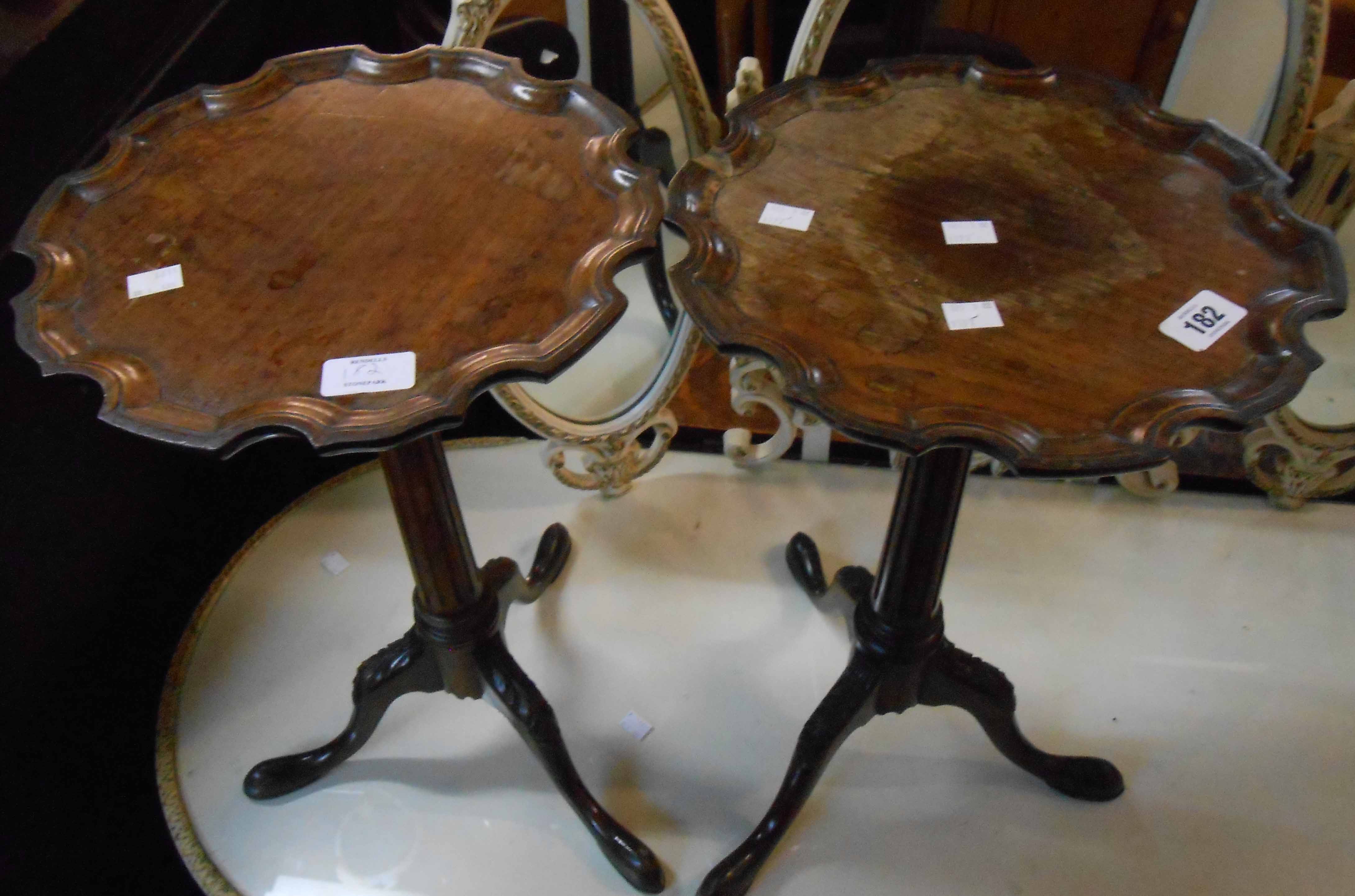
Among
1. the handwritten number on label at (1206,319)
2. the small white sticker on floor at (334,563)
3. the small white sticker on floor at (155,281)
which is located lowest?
the small white sticker on floor at (334,563)

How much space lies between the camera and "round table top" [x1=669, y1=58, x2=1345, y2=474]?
30.0 inches

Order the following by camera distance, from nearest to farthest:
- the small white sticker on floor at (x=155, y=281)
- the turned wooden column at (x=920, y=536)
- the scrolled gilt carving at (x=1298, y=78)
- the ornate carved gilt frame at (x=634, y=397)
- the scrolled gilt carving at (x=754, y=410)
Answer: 1. the small white sticker on floor at (x=155, y=281)
2. the turned wooden column at (x=920, y=536)
3. the scrolled gilt carving at (x=1298, y=78)
4. the ornate carved gilt frame at (x=634, y=397)
5. the scrolled gilt carving at (x=754, y=410)

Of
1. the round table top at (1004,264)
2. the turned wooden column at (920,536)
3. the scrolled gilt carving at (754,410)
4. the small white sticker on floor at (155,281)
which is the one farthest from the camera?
the scrolled gilt carving at (754,410)

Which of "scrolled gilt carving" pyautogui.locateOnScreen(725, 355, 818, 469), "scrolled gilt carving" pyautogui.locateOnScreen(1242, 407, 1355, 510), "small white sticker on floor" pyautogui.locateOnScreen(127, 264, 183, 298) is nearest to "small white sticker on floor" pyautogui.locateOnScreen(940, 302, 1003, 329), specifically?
"scrolled gilt carving" pyautogui.locateOnScreen(725, 355, 818, 469)

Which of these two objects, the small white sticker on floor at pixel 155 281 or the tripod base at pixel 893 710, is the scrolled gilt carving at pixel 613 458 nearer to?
the tripod base at pixel 893 710

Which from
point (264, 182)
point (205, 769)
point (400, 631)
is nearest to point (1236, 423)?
point (264, 182)

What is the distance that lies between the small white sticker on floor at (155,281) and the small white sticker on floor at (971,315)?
2.31 feet

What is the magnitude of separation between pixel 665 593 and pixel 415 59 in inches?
34.3

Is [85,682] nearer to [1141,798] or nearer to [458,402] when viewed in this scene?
[458,402]

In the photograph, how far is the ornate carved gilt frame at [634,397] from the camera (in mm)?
1296

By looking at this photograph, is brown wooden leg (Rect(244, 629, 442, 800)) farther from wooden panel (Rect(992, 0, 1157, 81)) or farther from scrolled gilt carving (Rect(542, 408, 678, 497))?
wooden panel (Rect(992, 0, 1157, 81))

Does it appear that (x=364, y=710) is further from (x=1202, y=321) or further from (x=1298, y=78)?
(x=1298, y=78)

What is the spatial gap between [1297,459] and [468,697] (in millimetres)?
1398

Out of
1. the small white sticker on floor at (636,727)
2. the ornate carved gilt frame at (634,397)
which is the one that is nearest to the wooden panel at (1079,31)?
the ornate carved gilt frame at (634,397)
